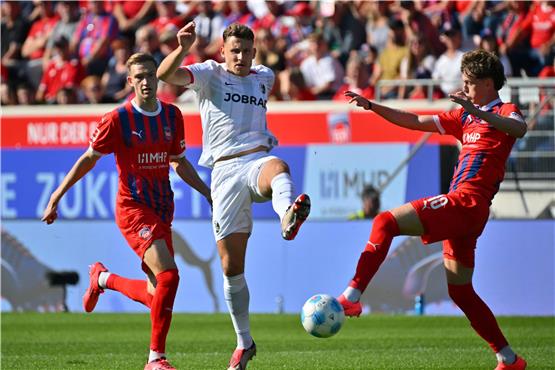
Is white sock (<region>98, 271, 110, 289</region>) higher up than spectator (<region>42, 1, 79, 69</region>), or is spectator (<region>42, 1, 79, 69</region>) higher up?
spectator (<region>42, 1, 79, 69</region>)

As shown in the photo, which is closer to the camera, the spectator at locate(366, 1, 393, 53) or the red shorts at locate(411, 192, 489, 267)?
the red shorts at locate(411, 192, 489, 267)

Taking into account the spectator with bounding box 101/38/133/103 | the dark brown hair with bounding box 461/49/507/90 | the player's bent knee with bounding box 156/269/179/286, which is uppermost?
the dark brown hair with bounding box 461/49/507/90

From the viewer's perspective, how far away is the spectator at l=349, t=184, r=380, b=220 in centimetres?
1728

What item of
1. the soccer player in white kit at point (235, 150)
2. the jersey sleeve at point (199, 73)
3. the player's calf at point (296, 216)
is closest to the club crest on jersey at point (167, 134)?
the soccer player in white kit at point (235, 150)

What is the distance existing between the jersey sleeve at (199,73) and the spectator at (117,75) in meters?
12.1

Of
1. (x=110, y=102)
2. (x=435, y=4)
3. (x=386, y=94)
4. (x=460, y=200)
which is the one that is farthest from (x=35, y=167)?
(x=460, y=200)

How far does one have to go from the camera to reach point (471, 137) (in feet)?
28.4

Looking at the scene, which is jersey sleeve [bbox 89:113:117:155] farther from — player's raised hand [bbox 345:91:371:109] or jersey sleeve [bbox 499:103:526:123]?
jersey sleeve [bbox 499:103:526:123]

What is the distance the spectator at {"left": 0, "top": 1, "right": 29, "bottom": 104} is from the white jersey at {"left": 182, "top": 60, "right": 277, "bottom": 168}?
44.1 ft

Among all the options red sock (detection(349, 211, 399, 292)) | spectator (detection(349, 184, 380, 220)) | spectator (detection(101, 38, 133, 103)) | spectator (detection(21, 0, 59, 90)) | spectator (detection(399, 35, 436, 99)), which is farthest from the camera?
spectator (detection(21, 0, 59, 90))

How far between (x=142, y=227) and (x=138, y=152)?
0.59 m

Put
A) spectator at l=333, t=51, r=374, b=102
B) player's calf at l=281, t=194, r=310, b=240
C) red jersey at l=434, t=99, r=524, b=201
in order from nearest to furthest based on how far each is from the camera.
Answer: player's calf at l=281, t=194, r=310, b=240, red jersey at l=434, t=99, r=524, b=201, spectator at l=333, t=51, r=374, b=102

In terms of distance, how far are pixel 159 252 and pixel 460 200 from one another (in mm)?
2305

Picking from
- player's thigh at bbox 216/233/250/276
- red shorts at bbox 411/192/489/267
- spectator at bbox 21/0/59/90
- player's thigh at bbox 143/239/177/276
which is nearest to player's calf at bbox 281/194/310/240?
red shorts at bbox 411/192/489/267
